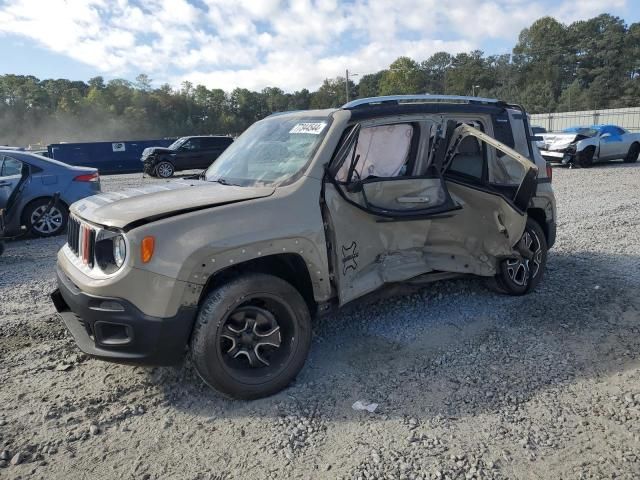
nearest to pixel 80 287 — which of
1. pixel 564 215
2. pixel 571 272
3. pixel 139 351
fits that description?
pixel 139 351

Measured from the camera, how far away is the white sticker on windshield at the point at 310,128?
388 cm

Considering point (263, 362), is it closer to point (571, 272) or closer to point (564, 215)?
point (571, 272)

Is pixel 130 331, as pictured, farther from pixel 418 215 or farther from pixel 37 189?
→ pixel 37 189

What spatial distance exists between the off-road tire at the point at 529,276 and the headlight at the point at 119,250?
3479 mm

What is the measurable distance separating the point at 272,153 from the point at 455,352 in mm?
2160

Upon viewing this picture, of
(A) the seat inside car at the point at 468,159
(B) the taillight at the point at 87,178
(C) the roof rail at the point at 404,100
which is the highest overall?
(C) the roof rail at the point at 404,100

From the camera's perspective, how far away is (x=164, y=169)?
70.3ft

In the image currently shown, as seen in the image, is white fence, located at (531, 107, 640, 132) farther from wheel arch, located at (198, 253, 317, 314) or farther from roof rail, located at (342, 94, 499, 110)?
wheel arch, located at (198, 253, 317, 314)

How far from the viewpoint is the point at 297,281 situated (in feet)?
11.9

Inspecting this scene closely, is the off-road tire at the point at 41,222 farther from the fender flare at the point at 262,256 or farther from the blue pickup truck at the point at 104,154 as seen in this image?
the blue pickup truck at the point at 104,154

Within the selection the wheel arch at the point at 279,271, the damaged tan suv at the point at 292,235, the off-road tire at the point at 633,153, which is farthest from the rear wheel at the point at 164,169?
the wheel arch at the point at 279,271

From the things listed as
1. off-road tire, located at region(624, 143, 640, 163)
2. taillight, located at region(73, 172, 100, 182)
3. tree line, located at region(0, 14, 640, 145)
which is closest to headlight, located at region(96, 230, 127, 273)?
taillight, located at region(73, 172, 100, 182)

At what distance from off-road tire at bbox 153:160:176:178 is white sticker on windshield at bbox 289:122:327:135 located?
18456mm

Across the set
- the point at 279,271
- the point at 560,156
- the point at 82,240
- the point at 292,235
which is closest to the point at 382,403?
the point at 279,271
